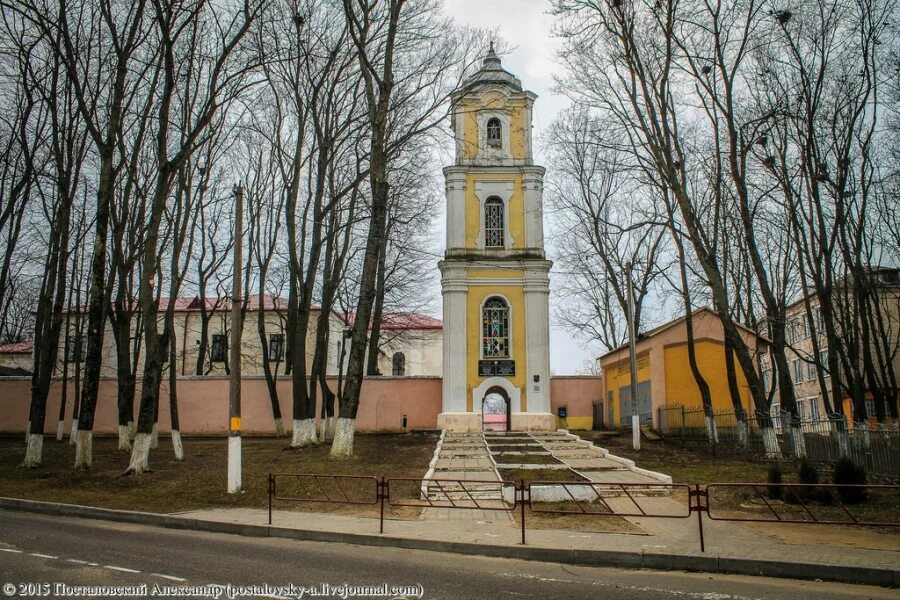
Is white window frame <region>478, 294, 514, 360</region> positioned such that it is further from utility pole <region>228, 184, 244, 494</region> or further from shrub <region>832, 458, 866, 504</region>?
shrub <region>832, 458, 866, 504</region>

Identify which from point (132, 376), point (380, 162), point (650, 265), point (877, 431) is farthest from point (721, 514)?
point (650, 265)

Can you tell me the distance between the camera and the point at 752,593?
7.47 m

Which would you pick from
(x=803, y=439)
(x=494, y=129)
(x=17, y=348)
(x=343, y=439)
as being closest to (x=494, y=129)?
(x=494, y=129)

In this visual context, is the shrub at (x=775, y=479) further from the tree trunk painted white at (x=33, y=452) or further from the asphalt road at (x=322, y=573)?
the tree trunk painted white at (x=33, y=452)

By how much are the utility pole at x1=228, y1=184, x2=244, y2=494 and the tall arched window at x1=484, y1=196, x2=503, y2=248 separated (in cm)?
1619

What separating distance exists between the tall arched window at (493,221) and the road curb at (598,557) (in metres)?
20.5

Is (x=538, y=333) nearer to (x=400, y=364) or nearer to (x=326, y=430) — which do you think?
(x=326, y=430)

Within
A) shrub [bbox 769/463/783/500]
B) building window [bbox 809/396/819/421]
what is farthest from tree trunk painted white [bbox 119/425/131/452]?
building window [bbox 809/396/819/421]

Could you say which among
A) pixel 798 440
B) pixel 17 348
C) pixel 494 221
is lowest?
pixel 798 440

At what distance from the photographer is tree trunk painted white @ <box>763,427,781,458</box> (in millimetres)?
19719

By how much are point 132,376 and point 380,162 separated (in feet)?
34.0

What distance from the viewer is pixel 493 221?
30.7 metres

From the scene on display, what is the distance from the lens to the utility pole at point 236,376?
14.3 meters

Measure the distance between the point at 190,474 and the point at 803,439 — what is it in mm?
16155
